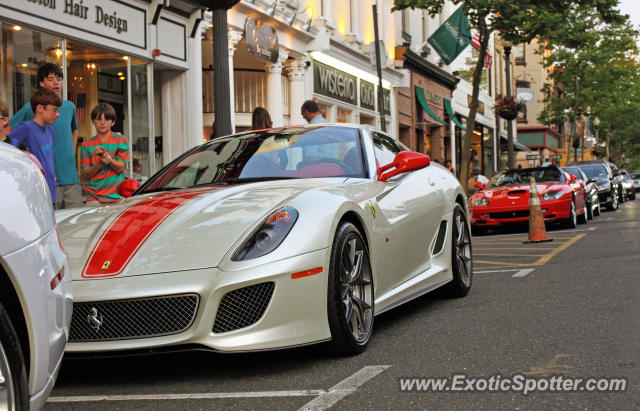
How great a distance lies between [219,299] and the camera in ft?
13.6

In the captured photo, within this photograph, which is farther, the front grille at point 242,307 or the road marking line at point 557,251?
the road marking line at point 557,251

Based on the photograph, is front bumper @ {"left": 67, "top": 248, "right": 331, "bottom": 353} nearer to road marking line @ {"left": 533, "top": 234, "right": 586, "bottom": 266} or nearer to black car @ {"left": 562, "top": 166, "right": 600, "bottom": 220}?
road marking line @ {"left": 533, "top": 234, "right": 586, "bottom": 266}

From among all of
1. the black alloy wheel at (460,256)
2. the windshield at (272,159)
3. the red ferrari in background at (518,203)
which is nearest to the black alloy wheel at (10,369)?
the windshield at (272,159)

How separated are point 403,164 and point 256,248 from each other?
166 centimetres

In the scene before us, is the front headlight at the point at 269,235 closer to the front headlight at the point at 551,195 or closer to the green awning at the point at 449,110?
the front headlight at the point at 551,195

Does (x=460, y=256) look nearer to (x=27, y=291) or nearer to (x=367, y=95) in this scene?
(x=27, y=291)

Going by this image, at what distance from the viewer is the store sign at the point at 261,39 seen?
19.3 m

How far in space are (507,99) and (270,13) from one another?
1404 cm

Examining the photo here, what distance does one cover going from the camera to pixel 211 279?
417 centimetres

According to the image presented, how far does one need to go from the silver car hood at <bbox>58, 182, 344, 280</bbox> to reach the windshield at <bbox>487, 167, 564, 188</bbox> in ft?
40.1

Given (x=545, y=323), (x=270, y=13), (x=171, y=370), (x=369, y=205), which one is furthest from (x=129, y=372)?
(x=270, y=13)

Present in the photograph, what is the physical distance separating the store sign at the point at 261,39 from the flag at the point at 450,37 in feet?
38.4

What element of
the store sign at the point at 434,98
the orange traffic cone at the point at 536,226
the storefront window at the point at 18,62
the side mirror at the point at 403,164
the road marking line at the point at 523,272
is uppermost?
the store sign at the point at 434,98

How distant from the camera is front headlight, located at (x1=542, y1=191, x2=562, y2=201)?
16422mm
